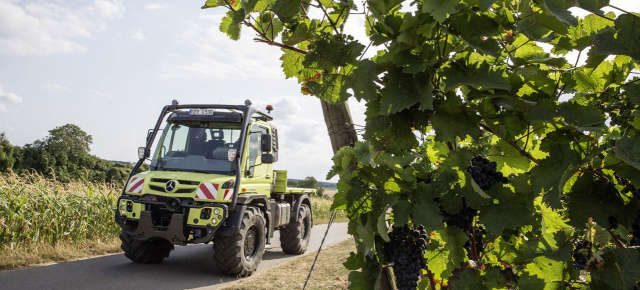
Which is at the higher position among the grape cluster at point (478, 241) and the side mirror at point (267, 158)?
the side mirror at point (267, 158)

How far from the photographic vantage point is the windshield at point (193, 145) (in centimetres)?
805

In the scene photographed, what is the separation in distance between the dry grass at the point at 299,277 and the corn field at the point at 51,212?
4228 mm

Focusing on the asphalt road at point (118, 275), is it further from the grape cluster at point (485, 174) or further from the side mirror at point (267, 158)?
the grape cluster at point (485, 174)

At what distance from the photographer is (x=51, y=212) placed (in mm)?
9641

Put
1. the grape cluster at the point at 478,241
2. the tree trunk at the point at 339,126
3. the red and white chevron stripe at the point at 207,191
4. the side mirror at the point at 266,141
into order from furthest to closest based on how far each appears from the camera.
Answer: the side mirror at the point at 266,141, the red and white chevron stripe at the point at 207,191, the tree trunk at the point at 339,126, the grape cluster at the point at 478,241

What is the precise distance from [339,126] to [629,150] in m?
1.27

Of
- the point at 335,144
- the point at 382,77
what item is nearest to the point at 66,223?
the point at 335,144

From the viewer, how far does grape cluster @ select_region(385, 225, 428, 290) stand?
1.59 metres

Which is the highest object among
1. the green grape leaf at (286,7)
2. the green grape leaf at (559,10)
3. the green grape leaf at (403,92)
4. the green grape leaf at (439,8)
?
the green grape leaf at (286,7)

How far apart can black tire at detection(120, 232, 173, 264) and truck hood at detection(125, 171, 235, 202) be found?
2.62 ft

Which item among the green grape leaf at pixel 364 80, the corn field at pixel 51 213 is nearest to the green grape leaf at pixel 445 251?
the green grape leaf at pixel 364 80

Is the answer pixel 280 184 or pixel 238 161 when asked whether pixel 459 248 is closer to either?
pixel 238 161

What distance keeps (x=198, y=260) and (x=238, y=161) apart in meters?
2.38

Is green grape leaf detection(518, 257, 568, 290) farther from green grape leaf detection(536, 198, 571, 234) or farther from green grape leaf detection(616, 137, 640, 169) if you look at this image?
green grape leaf detection(616, 137, 640, 169)
